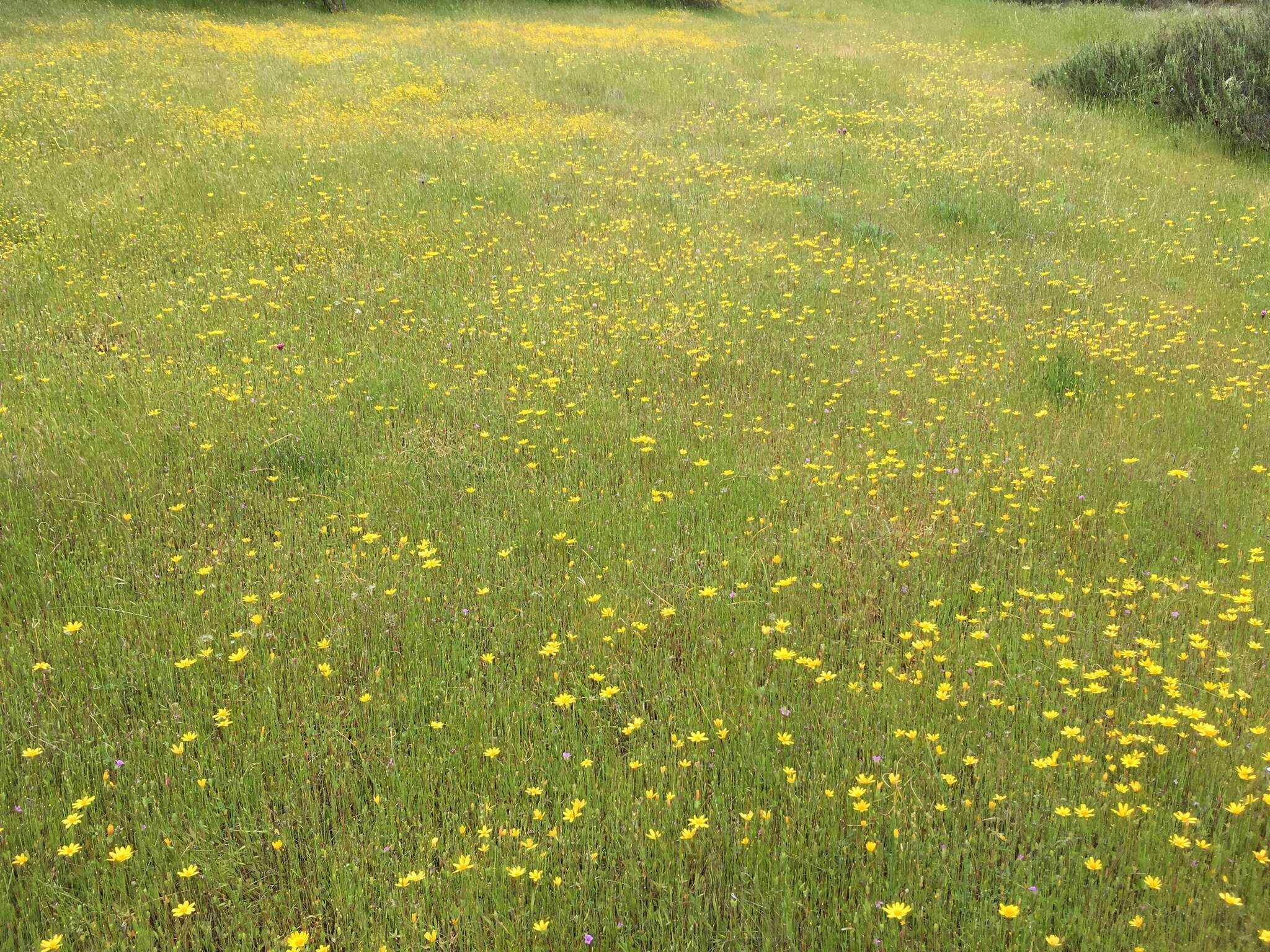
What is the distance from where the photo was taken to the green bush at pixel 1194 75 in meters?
12.7

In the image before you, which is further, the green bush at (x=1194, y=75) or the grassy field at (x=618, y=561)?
the green bush at (x=1194, y=75)

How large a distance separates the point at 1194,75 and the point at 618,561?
15.2 meters

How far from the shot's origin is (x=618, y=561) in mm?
4395

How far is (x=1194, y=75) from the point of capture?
46.2ft

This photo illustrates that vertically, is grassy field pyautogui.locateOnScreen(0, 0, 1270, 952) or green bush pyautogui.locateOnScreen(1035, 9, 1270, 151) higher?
green bush pyautogui.locateOnScreen(1035, 9, 1270, 151)

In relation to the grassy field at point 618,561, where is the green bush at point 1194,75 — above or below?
above

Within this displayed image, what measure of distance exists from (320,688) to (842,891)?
2189mm

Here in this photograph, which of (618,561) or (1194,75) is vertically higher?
(1194,75)

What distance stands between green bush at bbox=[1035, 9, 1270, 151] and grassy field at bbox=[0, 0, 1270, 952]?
341 cm

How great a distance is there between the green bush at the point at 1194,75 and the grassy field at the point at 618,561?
3415 mm

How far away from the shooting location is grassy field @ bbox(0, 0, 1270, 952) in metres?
2.77

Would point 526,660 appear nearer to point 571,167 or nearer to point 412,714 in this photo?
point 412,714

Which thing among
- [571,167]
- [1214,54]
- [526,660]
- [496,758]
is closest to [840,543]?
[526,660]

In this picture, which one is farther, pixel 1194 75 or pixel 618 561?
pixel 1194 75
